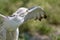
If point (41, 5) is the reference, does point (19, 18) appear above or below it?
below

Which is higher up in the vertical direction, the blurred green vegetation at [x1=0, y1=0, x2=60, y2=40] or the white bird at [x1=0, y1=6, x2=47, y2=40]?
the blurred green vegetation at [x1=0, y1=0, x2=60, y2=40]

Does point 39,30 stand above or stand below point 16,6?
below

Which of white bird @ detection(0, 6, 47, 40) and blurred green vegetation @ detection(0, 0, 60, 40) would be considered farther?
blurred green vegetation @ detection(0, 0, 60, 40)

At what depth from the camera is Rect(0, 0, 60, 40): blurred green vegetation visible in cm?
724

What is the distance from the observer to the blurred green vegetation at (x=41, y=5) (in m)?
7.24

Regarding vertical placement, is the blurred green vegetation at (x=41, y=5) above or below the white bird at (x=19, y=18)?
above

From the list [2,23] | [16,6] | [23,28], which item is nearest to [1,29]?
[2,23]

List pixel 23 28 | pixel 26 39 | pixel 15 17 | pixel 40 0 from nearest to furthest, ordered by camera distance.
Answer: pixel 15 17 → pixel 26 39 → pixel 23 28 → pixel 40 0

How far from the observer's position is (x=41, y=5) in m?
7.94

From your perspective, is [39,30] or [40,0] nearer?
[39,30]

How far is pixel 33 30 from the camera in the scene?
739 cm

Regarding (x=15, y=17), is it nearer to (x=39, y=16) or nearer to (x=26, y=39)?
(x=39, y=16)

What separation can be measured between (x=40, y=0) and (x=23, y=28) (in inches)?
53.9

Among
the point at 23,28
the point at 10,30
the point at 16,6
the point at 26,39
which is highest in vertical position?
the point at 16,6
